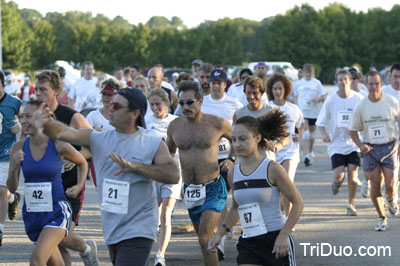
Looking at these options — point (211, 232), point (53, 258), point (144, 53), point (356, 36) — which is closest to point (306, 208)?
point (211, 232)

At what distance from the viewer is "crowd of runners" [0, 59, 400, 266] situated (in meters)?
5.17

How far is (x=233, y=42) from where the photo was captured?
8119 cm

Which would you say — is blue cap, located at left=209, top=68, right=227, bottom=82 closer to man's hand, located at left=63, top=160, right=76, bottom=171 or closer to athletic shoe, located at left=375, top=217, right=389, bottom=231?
athletic shoe, located at left=375, top=217, right=389, bottom=231


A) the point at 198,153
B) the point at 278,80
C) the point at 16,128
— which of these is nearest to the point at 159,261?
the point at 198,153

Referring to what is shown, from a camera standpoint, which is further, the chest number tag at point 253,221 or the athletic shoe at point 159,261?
the athletic shoe at point 159,261

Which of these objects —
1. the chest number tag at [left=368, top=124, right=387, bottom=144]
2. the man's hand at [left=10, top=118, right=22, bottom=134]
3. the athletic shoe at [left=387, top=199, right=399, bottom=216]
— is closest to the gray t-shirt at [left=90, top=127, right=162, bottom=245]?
the man's hand at [left=10, top=118, right=22, bottom=134]

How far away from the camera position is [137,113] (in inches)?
206

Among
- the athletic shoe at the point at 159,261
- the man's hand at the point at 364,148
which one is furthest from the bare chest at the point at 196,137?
the man's hand at the point at 364,148

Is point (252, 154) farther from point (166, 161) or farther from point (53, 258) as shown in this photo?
point (53, 258)

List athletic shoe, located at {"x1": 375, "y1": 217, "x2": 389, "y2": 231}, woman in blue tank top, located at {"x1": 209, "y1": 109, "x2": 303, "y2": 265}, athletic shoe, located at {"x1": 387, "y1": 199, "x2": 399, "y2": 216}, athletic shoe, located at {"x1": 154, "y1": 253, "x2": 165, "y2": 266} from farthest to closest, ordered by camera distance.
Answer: athletic shoe, located at {"x1": 387, "y1": 199, "x2": 399, "y2": 216} → athletic shoe, located at {"x1": 375, "y1": 217, "x2": 389, "y2": 231} → athletic shoe, located at {"x1": 154, "y1": 253, "x2": 165, "y2": 266} → woman in blue tank top, located at {"x1": 209, "y1": 109, "x2": 303, "y2": 265}

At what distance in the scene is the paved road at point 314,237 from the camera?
8344 mm

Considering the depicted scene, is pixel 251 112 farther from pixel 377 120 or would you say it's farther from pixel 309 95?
pixel 309 95

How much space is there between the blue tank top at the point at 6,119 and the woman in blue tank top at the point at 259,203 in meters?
4.22

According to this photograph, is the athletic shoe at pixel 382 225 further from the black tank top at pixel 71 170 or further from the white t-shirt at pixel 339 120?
the black tank top at pixel 71 170
